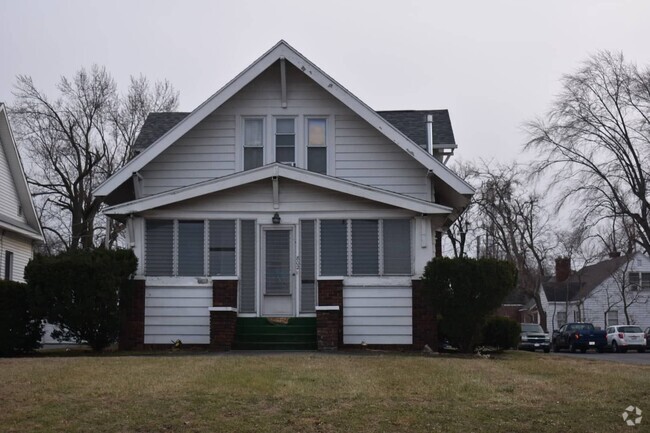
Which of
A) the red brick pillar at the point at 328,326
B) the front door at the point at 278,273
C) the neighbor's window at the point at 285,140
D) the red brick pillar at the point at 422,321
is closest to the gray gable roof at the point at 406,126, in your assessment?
the neighbor's window at the point at 285,140

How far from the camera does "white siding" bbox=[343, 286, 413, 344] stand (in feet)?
63.7

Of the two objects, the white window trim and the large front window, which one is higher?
the white window trim

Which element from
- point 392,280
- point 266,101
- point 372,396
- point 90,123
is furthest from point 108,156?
point 372,396

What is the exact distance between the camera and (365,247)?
1978 cm

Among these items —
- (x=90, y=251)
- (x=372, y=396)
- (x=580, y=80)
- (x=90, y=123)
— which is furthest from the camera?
(x=90, y=123)

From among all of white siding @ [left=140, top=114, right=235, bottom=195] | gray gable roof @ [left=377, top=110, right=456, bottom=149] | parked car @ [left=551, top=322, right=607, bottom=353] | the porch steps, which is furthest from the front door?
parked car @ [left=551, top=322, right=607, bottom=353]

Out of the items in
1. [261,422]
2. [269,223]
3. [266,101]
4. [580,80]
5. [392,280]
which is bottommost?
[261,422]

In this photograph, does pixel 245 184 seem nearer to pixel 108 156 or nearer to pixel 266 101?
pixel 266 101

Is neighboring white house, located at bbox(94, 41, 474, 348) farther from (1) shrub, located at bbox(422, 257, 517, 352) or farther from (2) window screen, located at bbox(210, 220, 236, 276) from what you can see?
(1) shrub, located at bbox(422, 257, 517, 352)

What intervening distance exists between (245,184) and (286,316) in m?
3.21

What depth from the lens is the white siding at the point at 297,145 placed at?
21.1m

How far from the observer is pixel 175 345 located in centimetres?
1931

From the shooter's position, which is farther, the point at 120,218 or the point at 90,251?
the point at 120,218

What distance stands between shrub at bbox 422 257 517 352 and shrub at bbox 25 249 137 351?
6822 millimetres
